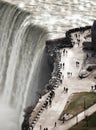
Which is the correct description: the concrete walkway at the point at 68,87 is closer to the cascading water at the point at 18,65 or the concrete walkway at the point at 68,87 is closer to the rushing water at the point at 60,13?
the cascading water at the point at 18,65

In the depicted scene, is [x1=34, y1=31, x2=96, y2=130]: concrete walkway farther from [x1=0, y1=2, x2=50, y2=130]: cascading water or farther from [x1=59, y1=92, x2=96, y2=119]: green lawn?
[x1=0, y1=2, x2=50, y2=130]: cascading water

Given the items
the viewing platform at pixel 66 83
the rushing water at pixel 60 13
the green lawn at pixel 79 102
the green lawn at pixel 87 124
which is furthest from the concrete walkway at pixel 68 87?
the rushing water at pixel 60 13

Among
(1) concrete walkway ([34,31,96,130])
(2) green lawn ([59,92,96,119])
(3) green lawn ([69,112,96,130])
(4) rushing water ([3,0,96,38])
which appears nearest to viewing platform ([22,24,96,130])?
(1) concrete walkway ([34,31,96,130])

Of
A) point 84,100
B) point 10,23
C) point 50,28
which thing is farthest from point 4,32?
point 84,100

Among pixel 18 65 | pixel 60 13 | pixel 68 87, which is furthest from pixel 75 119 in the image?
pixel 60 13

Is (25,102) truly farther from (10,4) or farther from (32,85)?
(10,4)

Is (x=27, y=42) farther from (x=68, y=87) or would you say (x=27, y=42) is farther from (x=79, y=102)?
(x=79, y=102)
